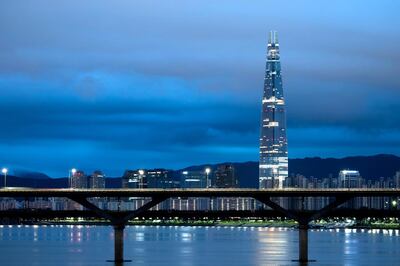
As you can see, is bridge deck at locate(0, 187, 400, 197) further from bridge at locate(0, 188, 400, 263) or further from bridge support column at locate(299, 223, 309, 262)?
bridge support column at locate(299, 223, 309, 262)

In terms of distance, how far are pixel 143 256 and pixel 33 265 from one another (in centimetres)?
2318

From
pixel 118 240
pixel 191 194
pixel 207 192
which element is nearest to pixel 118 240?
pixel 118 240

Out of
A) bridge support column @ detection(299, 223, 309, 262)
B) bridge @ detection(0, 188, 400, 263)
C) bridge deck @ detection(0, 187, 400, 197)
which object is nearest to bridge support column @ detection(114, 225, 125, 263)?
bridge @ detection(0, 188, 400, 263)

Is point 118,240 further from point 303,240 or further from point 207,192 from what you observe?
point 303,240

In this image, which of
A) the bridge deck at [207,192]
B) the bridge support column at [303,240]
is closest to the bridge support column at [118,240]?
the bridge deck at [207,192]

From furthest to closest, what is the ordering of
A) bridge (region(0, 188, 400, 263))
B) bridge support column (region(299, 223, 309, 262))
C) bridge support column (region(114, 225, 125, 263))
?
bridge support column (region(299, 223, 309, 262)), bridge support column (region(114, 225, 125, 263)), bridge (region(0, 188, 400, 263))

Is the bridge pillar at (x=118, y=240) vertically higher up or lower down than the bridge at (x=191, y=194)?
lower down

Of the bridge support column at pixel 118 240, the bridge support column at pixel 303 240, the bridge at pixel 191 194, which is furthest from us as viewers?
the bridge support column at pixel 303 240

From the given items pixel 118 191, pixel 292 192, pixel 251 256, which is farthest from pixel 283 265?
pixel 251 256

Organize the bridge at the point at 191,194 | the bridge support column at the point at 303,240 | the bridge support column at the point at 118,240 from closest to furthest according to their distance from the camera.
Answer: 1. the bridge at the point at 191,194
2. the bridge support column at the point at 118,240
3. the bridge support column at the point at 303,240

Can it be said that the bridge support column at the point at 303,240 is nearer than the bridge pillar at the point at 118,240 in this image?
No

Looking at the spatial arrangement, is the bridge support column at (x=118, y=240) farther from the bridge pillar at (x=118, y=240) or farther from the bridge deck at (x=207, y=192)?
the bridge deck at (x=207, y=192)

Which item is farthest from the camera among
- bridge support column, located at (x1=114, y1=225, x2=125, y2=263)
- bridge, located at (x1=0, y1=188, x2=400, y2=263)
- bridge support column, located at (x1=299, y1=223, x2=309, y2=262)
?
bridge support column, located at (x1=299, y1=223, x2=309, y2=262)

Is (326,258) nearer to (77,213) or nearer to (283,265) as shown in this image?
(283,265)
